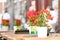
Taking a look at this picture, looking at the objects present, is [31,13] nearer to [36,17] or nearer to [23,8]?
[36,17]

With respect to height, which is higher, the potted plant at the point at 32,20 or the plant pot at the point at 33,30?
the potted plant at the point at 32,20

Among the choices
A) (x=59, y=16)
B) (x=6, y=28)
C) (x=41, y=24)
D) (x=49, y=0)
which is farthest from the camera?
(x=6, y=28)

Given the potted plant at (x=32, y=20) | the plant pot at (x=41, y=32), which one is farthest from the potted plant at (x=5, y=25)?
the plant pot at (x=41, y=32)

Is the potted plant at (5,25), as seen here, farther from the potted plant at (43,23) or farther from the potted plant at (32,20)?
the potted plant at (43,23)

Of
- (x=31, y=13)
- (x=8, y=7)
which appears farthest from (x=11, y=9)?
(x=31, y=13)

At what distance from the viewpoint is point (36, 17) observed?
2.43 m

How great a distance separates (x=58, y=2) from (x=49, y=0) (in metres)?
0.29

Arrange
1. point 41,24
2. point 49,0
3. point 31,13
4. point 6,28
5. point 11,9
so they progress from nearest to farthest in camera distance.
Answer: point 41,24 → point 31,13 → point 49,0 → point 6,28 → point 11,9

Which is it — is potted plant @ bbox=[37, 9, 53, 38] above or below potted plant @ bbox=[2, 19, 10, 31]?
above

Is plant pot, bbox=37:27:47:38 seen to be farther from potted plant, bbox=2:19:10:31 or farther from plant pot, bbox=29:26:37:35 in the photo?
potted plant, bbox=2:19:10:31

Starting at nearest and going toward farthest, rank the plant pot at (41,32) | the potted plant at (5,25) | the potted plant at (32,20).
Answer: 1. the plant pot at (41,32)
2. the potted plant at (32,20)
3. the potted plant at (5,25)

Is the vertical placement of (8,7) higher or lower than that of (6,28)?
higher

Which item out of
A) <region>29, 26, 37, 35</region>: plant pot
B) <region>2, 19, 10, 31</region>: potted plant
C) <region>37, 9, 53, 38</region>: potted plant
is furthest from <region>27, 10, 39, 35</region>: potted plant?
<region>2, 19, 10, 31</region>: potted plant

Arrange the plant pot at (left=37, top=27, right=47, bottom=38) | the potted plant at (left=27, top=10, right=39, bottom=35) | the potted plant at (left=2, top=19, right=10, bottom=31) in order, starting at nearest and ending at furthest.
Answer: the plant pot at (left=37, top=27, right=47, bottom=38)
the potted plant at (left=27, top=10, right=39, bottom=35)
the potted plant at (left=2, top=19, right=10, bottom=31)
